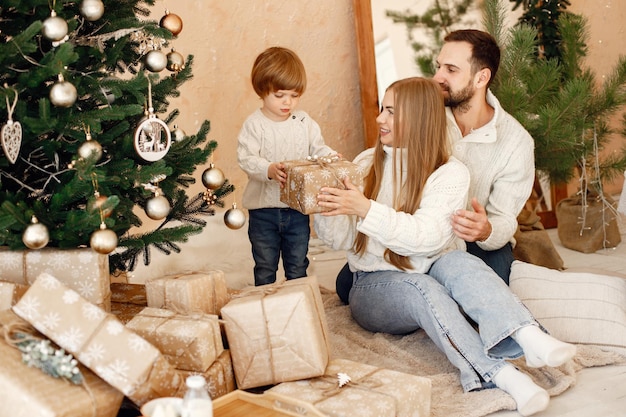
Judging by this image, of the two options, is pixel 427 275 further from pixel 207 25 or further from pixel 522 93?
pixel 207 25

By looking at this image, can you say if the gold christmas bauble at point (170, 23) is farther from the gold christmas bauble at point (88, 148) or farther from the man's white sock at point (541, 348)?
the man's white sock at point (541, 348)

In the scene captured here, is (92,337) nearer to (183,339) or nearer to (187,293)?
(183,339)

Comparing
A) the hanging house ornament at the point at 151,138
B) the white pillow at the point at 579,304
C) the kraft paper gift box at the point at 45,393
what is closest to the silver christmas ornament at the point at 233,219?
the hanging house ornament at the point at 151,138

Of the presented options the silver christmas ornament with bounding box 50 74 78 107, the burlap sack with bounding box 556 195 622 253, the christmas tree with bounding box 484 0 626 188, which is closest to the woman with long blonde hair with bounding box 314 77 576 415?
the silver christmas ornament with bounding box 50 74 78 107

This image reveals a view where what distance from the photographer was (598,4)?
4.63 meters

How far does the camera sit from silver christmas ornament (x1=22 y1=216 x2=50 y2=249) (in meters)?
1.69

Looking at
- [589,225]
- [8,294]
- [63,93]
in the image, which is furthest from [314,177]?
[589,225]

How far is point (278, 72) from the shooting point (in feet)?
8.74

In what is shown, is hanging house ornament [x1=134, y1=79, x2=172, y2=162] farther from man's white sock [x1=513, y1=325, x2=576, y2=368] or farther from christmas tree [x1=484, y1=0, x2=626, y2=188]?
christmas tree [x1=484, y1=0, x2=626, y2=188]

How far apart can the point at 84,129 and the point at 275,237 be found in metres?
1.12

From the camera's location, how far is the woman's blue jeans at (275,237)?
2.77 m

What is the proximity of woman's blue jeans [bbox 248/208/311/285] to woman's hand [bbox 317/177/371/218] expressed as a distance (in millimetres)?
602

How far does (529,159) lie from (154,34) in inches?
58.0

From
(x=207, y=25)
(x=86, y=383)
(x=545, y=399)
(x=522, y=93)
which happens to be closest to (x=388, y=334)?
(x=545, y=399)
